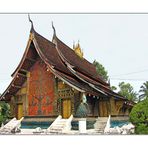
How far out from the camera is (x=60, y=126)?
1302 centimetres

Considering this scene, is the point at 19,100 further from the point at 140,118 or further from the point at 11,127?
the point at 140,118

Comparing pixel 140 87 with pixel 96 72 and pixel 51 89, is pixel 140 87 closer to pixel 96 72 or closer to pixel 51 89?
pixel 51 89

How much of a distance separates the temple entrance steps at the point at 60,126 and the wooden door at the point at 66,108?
666mm

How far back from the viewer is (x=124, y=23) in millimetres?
12984

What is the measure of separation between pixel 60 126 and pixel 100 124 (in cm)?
211

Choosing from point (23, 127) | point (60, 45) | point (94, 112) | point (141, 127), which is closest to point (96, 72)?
point (60, 45)

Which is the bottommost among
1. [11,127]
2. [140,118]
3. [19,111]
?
[11,127]

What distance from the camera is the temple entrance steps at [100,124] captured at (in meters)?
13.4

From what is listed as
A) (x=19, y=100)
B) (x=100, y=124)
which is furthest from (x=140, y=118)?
(x=19, y=100)

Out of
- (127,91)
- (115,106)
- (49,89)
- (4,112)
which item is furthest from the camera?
(4,112)

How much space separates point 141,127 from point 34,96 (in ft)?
21.0

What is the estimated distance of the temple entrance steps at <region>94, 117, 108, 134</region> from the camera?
44.0 feet

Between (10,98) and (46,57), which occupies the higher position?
(46,57)

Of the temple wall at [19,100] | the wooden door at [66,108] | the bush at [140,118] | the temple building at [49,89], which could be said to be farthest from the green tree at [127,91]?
the temple wall at [19,100]
